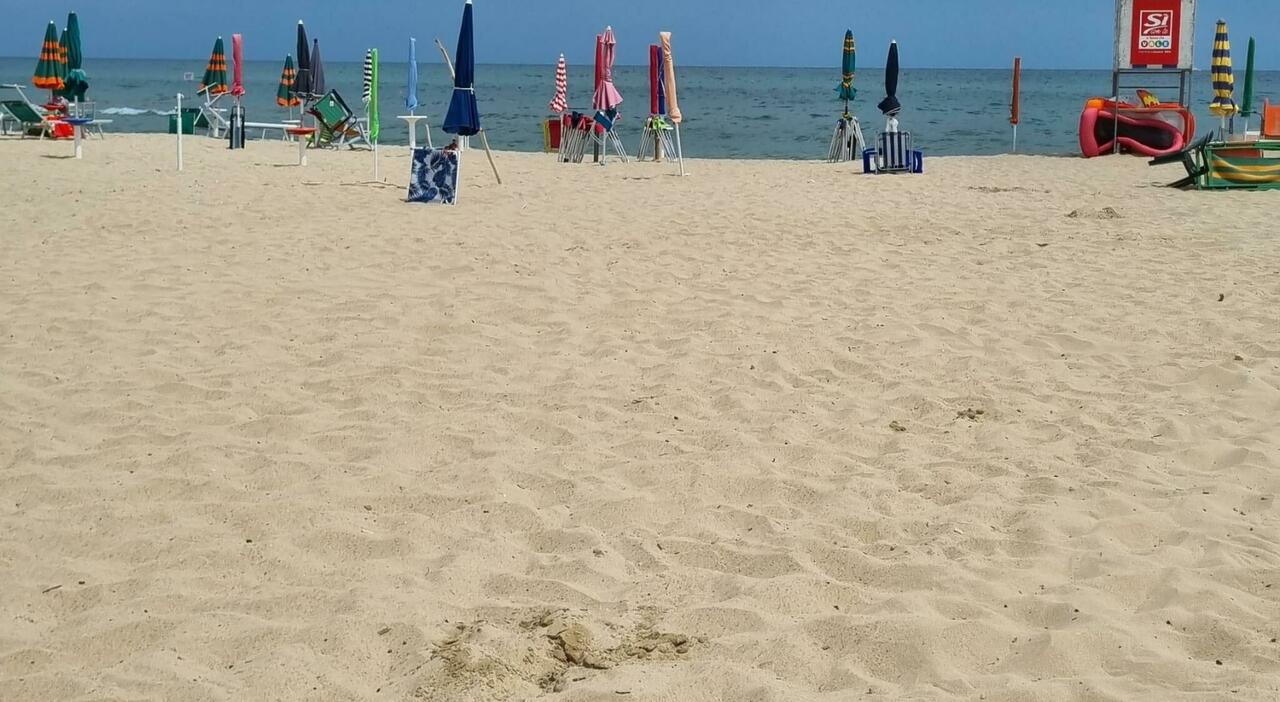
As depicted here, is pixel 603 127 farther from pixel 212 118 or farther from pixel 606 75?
pixel 212 118

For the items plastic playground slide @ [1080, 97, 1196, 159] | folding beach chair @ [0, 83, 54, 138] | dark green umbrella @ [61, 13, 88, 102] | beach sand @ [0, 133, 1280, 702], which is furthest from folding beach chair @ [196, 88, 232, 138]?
plastic playground slide @ [1080, 97, 1196, 159]

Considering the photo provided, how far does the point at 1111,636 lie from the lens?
2.76 metres

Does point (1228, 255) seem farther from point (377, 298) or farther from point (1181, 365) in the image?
point (377, 298)

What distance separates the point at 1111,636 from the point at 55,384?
407 centimetres

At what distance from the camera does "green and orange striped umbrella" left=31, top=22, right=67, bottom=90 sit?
17984 mm

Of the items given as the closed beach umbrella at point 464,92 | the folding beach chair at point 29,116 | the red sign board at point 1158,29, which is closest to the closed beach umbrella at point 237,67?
the folding beach chair at point 29,116

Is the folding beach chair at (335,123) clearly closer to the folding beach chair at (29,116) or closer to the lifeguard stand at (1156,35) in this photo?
the folding beach chair at (29,116)

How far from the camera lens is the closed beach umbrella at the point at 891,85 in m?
17.1

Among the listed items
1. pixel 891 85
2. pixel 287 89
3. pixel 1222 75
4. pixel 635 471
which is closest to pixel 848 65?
pixel 891 85

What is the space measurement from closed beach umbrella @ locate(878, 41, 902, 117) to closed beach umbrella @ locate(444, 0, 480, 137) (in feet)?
24.4

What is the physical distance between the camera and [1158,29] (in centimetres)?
1822

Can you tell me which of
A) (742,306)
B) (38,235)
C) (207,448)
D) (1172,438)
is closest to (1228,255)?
(742,306)

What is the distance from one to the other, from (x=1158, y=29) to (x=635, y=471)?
17.2 m

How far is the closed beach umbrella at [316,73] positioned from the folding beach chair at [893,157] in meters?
8.19
